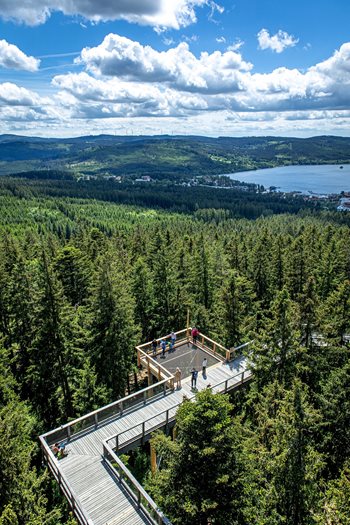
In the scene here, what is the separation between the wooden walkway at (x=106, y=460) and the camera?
46.4ft

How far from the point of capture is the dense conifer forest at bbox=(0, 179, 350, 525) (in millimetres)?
12180

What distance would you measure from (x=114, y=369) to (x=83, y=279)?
14697 millimetres

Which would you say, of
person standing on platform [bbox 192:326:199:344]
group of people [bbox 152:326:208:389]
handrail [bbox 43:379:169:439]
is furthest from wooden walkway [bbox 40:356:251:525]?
person standing on platform [bbox 192:326:199:344]

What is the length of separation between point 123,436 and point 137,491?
378 centimetres

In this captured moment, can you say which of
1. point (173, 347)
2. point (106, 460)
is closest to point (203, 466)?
point (106, 460)

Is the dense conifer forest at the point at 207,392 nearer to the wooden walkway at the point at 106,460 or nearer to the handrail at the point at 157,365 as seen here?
the wooden walkway at the point at 106,460

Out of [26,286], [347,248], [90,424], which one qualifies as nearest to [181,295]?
[26,286]

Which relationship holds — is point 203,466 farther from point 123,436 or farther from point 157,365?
point 157,365

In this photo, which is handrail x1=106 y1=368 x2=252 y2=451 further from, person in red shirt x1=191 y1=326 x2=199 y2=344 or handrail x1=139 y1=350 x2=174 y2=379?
person in red shirt x1=191 y1=326 x2=199 y2=344

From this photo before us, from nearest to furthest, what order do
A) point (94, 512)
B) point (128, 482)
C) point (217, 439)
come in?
1. point (217, 439)
2. point (94, 512)
3. point (128, 482)

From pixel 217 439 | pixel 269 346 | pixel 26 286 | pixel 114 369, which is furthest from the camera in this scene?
pixel 26 286

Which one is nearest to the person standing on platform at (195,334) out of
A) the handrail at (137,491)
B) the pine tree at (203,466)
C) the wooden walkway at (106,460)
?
the wooden walkway at (106,460)

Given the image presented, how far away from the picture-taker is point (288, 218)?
147 meters

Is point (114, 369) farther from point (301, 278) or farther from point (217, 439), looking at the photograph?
point (301, 278)
